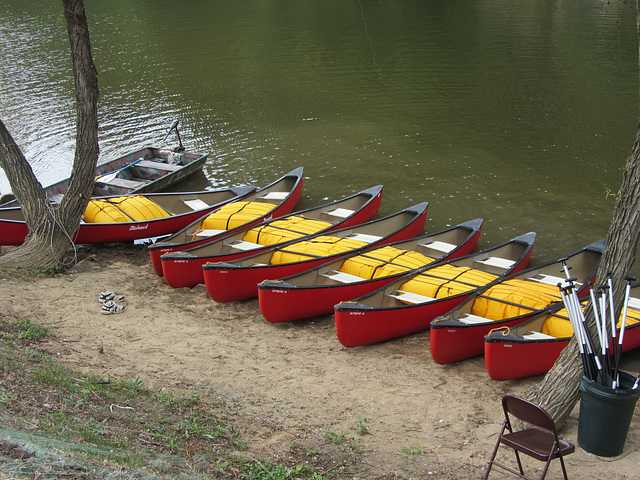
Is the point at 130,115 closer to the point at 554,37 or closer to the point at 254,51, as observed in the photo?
the point at 254,51

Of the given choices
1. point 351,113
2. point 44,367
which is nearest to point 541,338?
point 44,367

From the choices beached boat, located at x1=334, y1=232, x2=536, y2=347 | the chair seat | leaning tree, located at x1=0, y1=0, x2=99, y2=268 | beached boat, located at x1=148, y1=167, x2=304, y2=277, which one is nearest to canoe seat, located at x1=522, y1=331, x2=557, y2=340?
beached boat, located at x1=334, y1=232, x2=536, y2=347

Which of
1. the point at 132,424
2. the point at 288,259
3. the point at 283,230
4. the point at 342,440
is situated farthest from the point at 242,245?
the point at 132,424

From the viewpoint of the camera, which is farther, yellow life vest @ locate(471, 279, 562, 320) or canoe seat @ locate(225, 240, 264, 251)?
canoe seat @ locate(225, 240, 264, 251)

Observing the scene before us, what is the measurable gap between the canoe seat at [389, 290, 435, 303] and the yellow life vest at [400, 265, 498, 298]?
0.07 metres

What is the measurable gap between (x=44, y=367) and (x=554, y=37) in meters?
29.7

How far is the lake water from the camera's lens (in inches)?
631

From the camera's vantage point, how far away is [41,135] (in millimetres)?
20656

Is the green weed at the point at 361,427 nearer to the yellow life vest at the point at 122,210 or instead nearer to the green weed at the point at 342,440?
the green weed at the point at 342,440

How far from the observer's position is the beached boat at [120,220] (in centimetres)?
1229

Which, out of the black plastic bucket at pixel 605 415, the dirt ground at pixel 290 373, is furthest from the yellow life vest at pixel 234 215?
the black plastic bucket at pixel 605 415

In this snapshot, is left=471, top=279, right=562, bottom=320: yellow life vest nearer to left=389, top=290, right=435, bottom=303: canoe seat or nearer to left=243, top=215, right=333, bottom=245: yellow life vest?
left=389, top=290, right=435, bottom=303: canoe seat

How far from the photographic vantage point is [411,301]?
31.7ft

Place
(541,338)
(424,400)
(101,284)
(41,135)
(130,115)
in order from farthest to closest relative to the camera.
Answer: (130,115), (41,135), (101,284), (541,338), (424,400)
